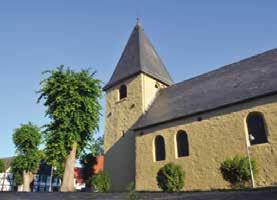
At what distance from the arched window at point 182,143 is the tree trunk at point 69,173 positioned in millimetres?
8646

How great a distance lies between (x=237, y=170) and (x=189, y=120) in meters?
5.42

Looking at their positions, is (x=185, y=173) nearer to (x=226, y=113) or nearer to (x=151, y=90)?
(x=226, y=113)

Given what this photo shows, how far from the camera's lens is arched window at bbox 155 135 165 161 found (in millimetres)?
21016

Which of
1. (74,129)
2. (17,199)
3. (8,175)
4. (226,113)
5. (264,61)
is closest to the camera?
(17,199)

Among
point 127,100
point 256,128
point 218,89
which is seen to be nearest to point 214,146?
point 256,128

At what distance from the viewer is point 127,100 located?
2678cm

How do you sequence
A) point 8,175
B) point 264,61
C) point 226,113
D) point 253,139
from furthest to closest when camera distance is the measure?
point 8,175, point 264,61, point 226,113, point 253,139

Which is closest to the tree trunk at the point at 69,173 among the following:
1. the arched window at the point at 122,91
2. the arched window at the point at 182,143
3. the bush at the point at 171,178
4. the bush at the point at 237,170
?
the bush at the point at 171,178

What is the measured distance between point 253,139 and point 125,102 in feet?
44.6

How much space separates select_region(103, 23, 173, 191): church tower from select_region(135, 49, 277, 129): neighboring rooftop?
1.72 metres

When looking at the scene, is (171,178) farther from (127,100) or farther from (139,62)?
(139,62)

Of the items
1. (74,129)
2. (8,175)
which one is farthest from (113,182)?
(8,175)

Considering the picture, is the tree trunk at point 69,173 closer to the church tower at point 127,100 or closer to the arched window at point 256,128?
the church tower at point 127,100

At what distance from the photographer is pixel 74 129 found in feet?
74.1
